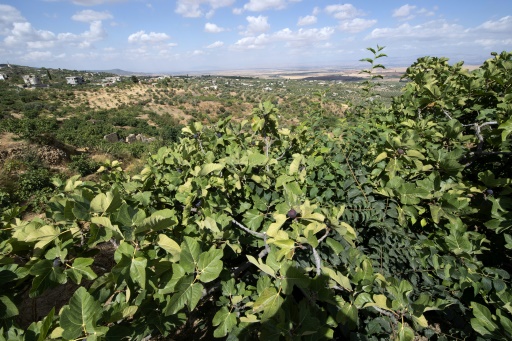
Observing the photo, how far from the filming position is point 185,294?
3.74 ft

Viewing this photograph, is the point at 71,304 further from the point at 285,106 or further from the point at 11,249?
the point at 285,106

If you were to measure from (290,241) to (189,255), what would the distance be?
0.51 m

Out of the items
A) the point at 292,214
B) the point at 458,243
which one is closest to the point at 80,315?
the point at 292,214

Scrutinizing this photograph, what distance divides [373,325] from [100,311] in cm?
163

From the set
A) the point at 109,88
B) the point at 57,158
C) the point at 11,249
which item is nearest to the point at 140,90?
the point at 109,88

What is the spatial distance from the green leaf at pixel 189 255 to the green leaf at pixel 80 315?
421 millimetres

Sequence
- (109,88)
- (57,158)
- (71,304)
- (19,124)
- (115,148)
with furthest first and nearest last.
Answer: (109,88), (115,148), (19,124), (57,158), (71,304)

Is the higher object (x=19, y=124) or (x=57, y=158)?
(x=19, y=124)

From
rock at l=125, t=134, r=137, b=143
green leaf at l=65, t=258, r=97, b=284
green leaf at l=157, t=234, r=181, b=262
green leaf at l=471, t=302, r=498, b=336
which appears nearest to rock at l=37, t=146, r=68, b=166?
rock at l=125, t=134, r=137, b=143

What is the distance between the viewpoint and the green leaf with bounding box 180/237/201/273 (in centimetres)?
118

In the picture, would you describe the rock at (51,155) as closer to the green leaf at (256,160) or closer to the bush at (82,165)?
the bush at (82,165)

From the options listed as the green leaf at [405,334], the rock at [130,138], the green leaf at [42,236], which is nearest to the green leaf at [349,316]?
the green leaf at [405,334]

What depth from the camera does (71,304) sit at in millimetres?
1080

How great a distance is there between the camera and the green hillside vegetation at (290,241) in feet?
3.81
